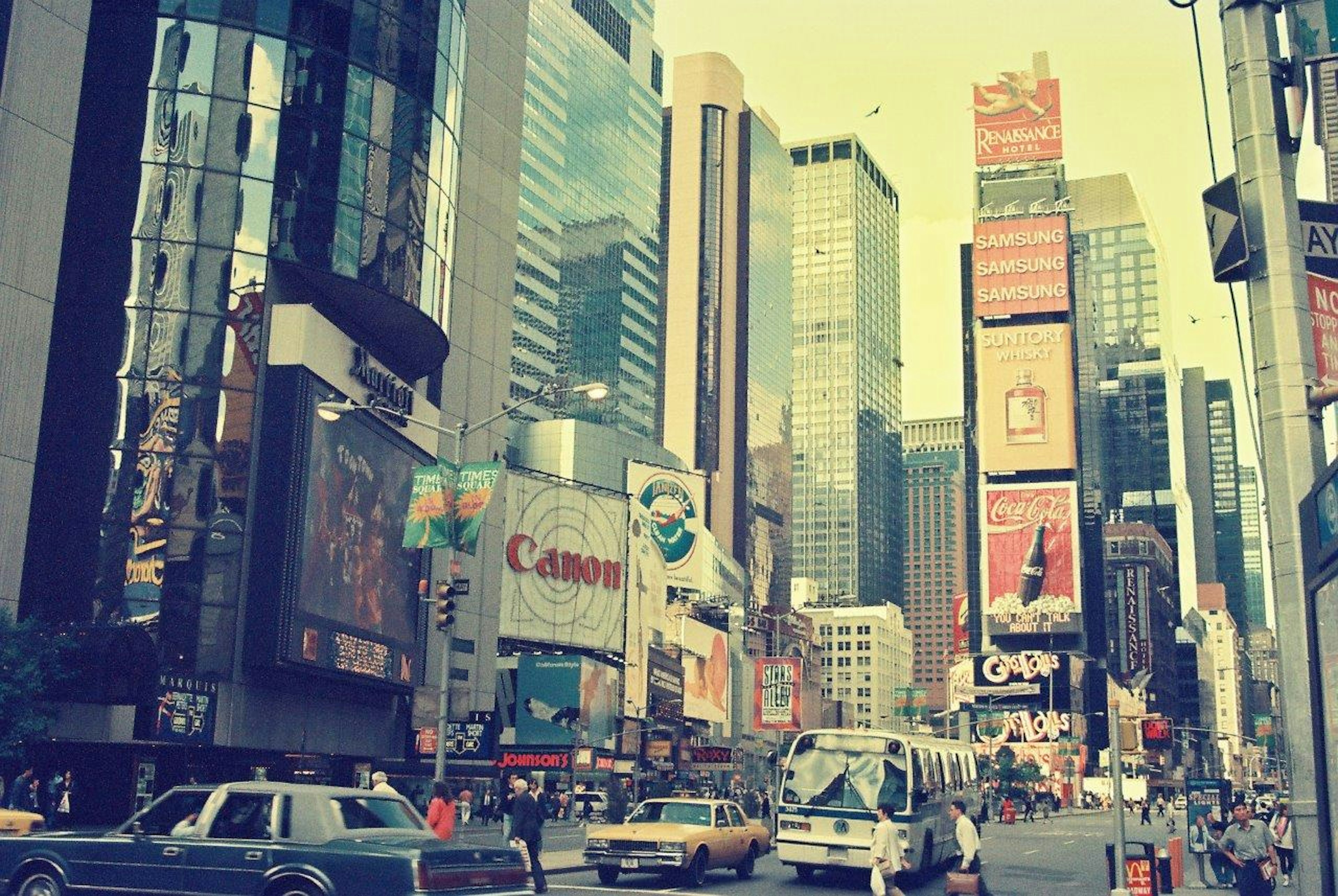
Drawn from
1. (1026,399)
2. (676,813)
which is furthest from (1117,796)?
(1026,399)

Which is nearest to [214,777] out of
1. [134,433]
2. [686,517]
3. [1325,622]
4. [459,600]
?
[134,433]

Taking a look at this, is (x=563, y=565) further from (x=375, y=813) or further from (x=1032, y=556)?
(x=375, y=813)

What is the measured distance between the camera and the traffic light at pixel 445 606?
84.4 ft

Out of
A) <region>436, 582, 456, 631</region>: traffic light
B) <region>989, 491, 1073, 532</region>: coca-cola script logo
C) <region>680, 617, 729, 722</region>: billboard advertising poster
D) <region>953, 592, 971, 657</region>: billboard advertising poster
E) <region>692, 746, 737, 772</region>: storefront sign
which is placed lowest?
<region>692, 746, 737, 772</region>: storefront sign

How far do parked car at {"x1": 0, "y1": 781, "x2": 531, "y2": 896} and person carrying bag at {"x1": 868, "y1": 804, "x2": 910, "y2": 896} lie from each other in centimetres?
686

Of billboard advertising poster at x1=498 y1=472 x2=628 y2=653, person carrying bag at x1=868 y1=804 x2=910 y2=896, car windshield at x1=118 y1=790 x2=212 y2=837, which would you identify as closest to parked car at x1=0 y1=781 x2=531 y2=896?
car windshield at x1=118 y1=790 x2=212 y2=837

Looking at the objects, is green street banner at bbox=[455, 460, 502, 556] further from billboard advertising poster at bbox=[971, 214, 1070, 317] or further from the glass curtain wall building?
billboard advertising poster at bbox=[971, 214, 1070, 317]

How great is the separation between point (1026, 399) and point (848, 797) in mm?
140415

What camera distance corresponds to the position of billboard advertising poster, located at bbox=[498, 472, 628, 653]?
98562 millimetres

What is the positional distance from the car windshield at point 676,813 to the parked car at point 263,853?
12396 millimetres

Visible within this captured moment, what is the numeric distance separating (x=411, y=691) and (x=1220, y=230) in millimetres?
45711

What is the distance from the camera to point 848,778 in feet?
94.1

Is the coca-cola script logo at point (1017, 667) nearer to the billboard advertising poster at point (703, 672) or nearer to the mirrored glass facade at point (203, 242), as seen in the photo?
the billboard advertising poster at point (703, 672)

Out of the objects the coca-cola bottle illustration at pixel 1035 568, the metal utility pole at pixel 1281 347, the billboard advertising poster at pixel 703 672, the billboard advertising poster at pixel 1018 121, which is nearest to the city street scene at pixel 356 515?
the metal utility pole at pixel 1281 347
